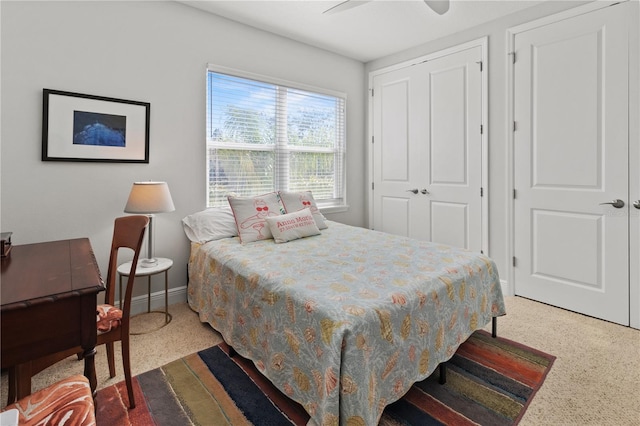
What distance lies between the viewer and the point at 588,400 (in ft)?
5.82

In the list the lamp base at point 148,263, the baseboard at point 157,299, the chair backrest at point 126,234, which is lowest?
the baseboard at point 157,299

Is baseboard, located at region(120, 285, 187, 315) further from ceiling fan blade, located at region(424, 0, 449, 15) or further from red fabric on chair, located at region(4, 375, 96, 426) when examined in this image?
ceiling fan blade, located at region(424, 0, 449, 15)

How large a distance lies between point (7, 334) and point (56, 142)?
1.92m

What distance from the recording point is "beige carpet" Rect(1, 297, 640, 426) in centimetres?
170

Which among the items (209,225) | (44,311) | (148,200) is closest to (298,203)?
(209,225)

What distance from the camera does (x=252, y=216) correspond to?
9.39 feet

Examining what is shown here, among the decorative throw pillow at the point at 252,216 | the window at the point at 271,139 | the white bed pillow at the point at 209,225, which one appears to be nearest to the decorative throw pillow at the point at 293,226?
the decorative throw pillow at the point at 252,216

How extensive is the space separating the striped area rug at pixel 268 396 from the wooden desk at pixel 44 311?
459 mm

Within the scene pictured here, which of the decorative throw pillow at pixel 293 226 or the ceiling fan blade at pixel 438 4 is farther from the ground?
the ceiling fan blade at pixel 438 4

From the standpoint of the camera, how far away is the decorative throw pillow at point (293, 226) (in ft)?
9.00

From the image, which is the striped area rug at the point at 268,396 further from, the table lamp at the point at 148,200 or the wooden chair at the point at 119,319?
the table lamp at the point at 148,200

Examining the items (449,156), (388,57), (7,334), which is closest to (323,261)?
(7,334)

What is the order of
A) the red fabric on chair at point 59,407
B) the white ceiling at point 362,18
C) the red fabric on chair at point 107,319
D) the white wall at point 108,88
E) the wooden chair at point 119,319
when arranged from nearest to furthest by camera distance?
the red fabric on chair at point 59,407 → the wooden chair at point 119,319 → the red fabric on chair at point 107,319 → the white wall at point 108,88 → the white ceiling at point 362,18

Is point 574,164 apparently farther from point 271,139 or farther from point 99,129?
point 99,129
